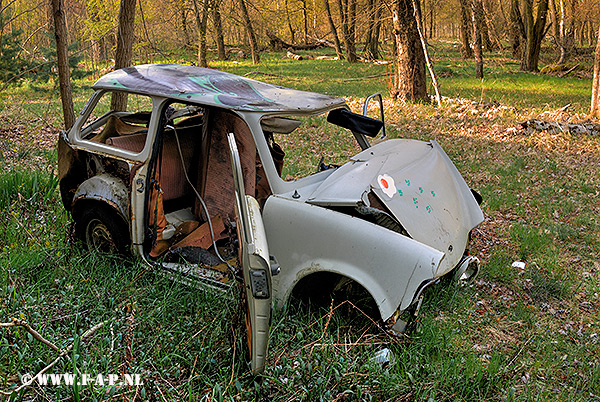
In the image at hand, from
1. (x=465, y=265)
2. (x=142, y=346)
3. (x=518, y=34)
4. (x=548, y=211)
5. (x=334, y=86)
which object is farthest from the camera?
(x=518, y=34)

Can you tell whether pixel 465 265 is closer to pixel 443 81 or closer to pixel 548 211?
pixel 548 211

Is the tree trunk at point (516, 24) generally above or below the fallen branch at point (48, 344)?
above

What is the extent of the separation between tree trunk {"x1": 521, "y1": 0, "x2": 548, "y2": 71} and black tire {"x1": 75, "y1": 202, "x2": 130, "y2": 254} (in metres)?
22.9

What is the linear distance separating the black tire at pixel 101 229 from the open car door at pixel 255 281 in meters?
1.96

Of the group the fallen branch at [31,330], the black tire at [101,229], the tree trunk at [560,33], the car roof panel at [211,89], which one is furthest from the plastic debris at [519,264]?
the tree trunk at [560,33]

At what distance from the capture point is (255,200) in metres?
3.54

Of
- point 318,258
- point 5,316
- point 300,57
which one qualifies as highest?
point 300,57

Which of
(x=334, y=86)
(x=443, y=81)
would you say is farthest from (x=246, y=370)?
(x=443, y=81)

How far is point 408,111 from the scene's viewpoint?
12.8 metres

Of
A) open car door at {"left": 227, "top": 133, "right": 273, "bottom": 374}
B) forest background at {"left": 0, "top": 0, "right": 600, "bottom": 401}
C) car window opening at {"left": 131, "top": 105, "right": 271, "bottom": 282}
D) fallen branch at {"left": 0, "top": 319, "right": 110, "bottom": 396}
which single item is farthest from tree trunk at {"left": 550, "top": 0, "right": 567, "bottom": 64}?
fallen branch at {"left": 0, "top": 319, "right": 110, "bottom": 396}

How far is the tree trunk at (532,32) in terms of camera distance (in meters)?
22.8

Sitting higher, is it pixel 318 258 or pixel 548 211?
pixel 318 258

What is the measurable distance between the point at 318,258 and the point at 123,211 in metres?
1.88

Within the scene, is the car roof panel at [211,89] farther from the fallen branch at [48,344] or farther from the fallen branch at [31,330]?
the fallen branch at [31,330]
